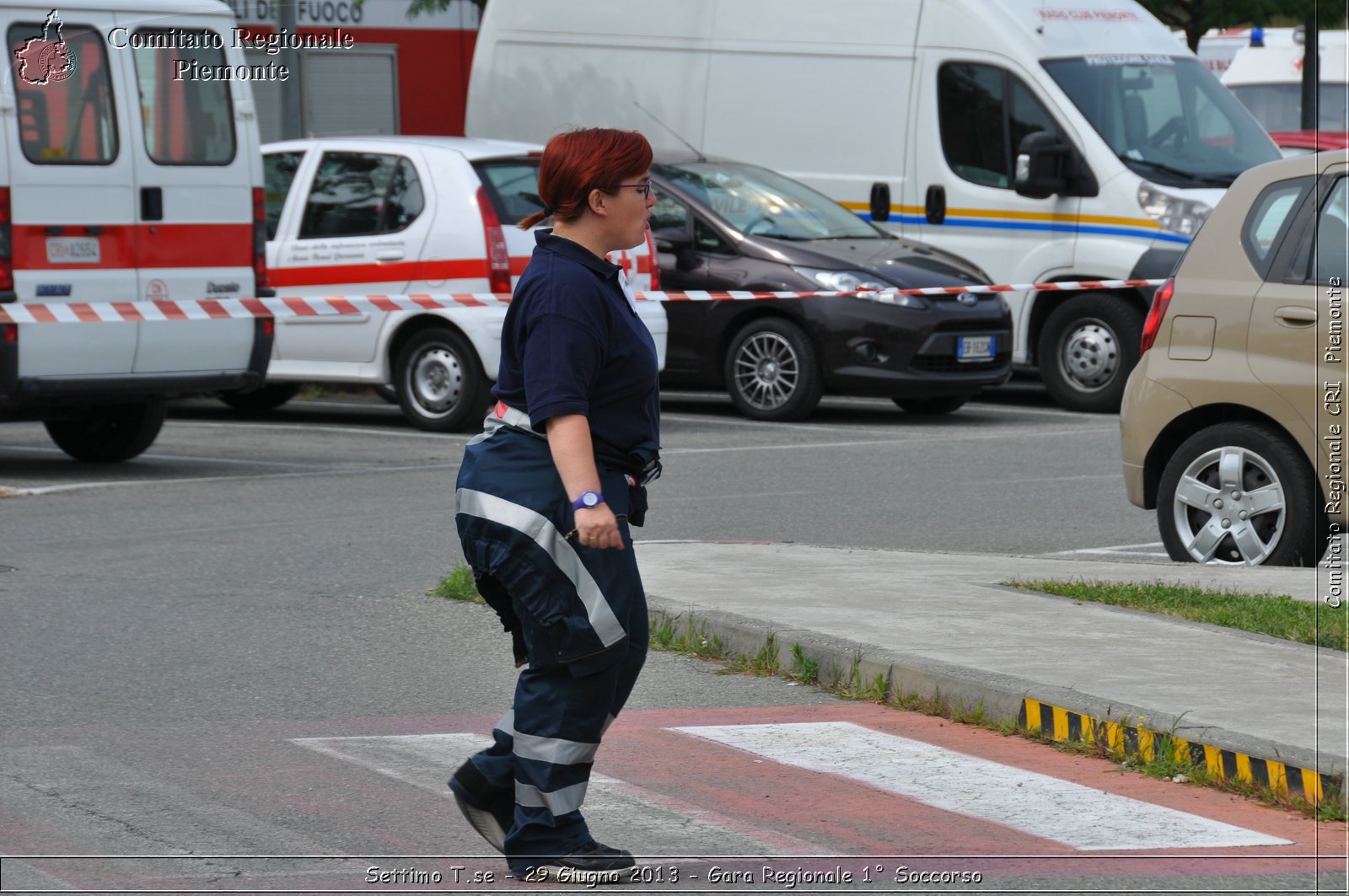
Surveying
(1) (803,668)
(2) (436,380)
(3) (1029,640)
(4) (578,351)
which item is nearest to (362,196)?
(2) (436,380)

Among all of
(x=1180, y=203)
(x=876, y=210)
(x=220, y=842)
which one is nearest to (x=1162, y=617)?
(x=220, y=842)

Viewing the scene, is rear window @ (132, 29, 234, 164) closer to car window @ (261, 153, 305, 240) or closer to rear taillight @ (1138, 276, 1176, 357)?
car window @ (261, 153, 305, 240)

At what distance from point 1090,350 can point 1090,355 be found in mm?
40

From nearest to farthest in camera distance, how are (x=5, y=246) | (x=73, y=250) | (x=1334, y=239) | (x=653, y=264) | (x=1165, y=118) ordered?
(x=1334, y=239)
(x=5, y=246)
(x=73, y=250)
(x=653, y=264)
(x=1165, y=118)

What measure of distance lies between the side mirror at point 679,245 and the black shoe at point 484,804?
11.0 m

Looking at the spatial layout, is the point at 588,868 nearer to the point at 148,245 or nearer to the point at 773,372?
the point at 148,245

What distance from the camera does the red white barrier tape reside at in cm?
1156

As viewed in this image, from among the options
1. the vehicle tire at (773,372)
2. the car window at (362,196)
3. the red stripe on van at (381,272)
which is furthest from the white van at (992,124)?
the red stripe on van at (381,272)

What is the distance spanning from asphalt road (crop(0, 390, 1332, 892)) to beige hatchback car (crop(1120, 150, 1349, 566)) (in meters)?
1.10

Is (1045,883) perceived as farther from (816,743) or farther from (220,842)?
(220,842)

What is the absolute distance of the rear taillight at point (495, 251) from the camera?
1397 cm

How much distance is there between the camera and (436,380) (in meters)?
14.5

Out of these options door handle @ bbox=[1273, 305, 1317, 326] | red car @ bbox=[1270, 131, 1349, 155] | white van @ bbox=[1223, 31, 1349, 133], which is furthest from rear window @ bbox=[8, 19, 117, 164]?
white van @ bbox=[1223, 31, 1349, 133]

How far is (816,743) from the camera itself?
6027 millimetres
